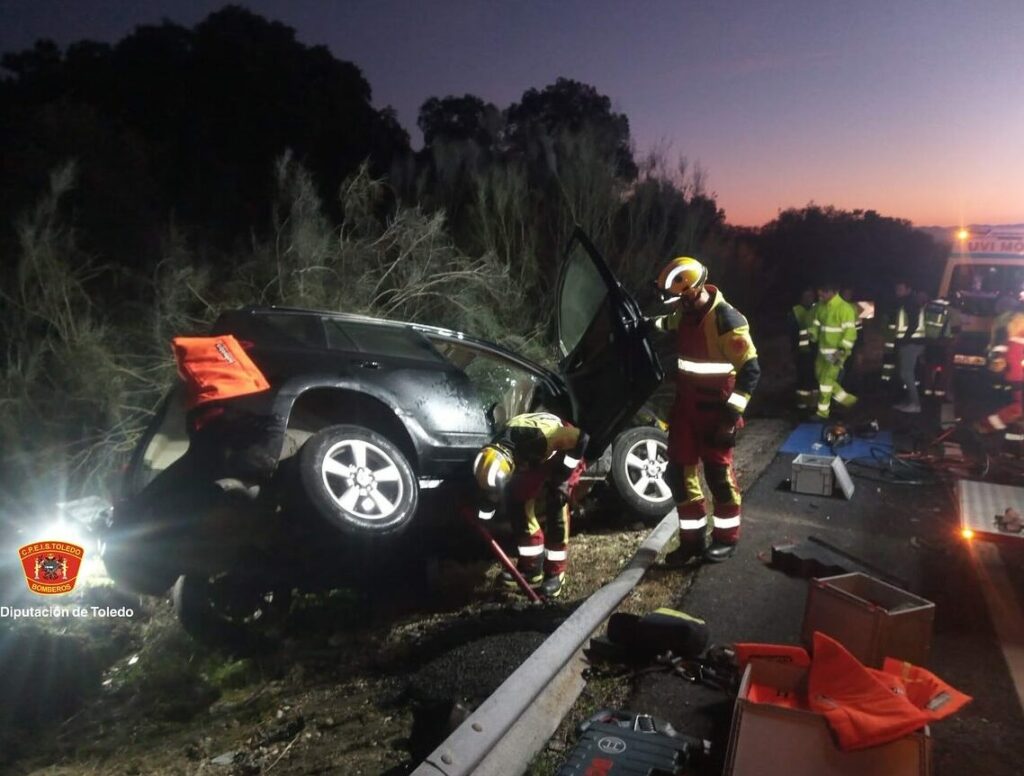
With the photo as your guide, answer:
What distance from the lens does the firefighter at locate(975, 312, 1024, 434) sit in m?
7.68

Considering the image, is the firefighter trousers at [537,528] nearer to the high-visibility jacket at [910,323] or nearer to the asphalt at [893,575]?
the asphalt at [893,575]

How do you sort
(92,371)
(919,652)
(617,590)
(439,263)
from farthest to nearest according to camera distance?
(439,263) → (92,371) → (617,590) → (919,652)

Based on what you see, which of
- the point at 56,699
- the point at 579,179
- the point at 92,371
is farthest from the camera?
the point at 579,179

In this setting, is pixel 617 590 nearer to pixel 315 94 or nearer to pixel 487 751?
pixel 487 751

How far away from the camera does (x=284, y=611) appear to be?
485cm

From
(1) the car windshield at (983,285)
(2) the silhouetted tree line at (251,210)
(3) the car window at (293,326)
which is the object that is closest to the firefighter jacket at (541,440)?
(3) the car window at (293,326)

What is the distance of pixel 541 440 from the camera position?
4.46m

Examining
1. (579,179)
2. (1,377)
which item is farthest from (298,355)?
(579,179)

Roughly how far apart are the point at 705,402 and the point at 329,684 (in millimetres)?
2857

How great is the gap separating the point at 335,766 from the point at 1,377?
25.0 ft

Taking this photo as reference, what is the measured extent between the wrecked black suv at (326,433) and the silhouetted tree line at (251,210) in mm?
3869

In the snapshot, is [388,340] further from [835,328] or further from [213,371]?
[835,328]

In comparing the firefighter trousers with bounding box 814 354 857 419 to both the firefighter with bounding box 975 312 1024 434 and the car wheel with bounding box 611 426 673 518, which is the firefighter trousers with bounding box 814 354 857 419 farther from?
the car wheel with bounding box 611 426 673 518

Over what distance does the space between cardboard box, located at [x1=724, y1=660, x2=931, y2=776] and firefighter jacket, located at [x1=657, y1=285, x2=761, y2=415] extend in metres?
2.47
